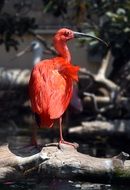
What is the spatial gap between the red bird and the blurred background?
3.32 metres

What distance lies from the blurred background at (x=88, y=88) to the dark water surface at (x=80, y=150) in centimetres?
2

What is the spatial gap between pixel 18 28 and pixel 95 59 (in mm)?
5870

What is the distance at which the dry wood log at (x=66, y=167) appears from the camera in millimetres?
6289

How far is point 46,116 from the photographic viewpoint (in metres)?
6.68

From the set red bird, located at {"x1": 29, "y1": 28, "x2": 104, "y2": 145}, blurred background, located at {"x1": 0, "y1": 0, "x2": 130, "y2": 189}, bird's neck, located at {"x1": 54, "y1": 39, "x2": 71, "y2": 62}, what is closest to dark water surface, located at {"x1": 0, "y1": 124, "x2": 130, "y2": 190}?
blurred background, located at {"x1": 0, "y1": 0, "x2": 130, "y2": 189}

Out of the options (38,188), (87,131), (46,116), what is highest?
(46,116)

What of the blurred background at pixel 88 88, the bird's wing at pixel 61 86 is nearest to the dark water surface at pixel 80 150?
the blurred background at pixel 88 88

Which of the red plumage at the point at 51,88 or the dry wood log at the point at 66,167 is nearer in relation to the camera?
the dry wood log at the point at 66,167

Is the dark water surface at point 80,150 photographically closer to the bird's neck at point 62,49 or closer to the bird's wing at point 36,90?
the bird's wing at point 36,90

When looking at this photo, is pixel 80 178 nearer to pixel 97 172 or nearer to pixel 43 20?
pixel 97 172

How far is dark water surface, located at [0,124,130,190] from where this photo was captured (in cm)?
642

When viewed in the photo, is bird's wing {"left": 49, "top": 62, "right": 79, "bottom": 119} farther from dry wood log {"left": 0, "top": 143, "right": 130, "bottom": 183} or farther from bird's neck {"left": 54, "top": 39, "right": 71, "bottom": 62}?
dry wood log {"left": 0, "top": 143, "right": 130, "bottom": 183}

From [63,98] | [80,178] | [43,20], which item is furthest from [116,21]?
[43,20]

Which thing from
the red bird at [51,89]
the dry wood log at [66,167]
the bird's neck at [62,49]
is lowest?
the dry wood log at [66,167]
